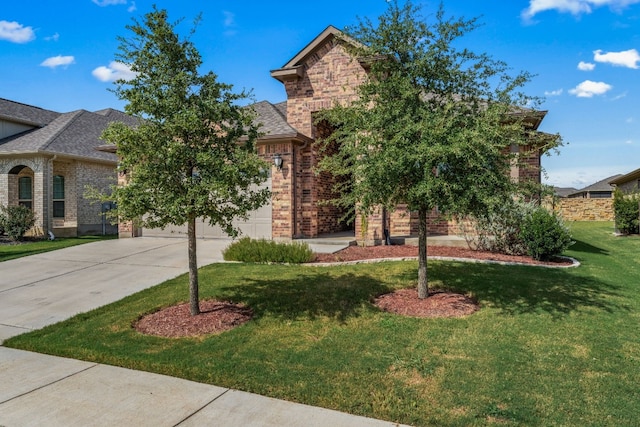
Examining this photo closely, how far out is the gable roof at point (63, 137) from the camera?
1755 centimetres

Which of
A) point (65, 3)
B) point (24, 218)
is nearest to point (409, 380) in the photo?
point (65, 3)

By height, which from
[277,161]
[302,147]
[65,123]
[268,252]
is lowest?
[268,252]

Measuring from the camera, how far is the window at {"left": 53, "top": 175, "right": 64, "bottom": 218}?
1850cm

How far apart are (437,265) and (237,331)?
5.52 meters

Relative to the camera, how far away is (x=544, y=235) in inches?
388

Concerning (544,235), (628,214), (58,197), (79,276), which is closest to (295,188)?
(79,276)

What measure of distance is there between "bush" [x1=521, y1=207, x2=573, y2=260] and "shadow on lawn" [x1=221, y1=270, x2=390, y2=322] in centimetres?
470

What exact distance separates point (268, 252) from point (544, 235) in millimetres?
6854

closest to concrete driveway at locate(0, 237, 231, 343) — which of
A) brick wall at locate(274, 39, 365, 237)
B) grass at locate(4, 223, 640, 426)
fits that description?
grass at locate(4, 223, 640, 426)

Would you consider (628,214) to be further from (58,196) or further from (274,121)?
(58,196)

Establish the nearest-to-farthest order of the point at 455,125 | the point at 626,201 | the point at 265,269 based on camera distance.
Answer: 1. the point at 455,125
2. the point at 265,269
3. the point at 626,201

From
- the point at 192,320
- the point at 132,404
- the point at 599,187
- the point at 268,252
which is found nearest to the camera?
the point at 132,404

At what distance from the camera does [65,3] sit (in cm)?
1059

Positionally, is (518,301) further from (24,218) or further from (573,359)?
(24,218)
